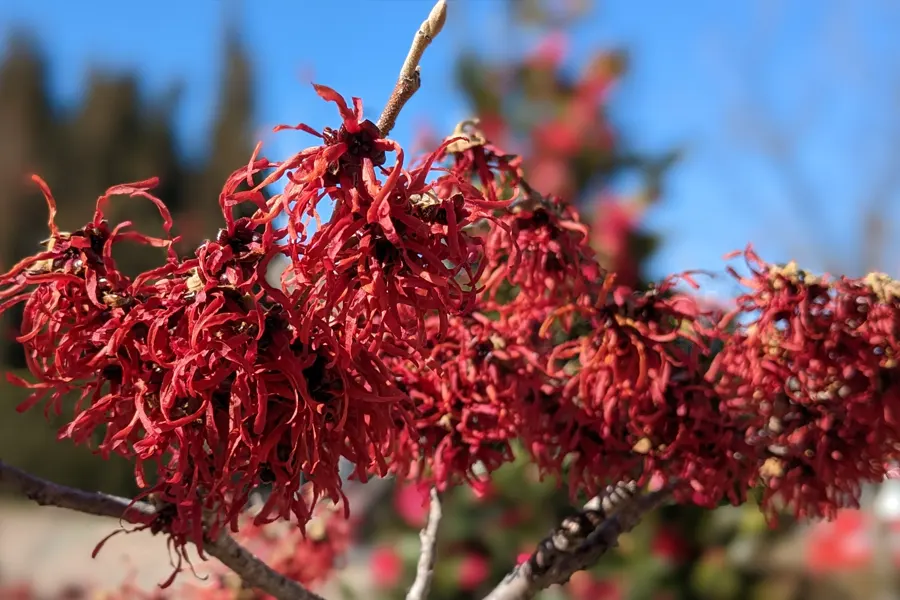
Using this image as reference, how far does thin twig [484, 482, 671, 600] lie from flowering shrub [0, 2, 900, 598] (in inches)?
0.8

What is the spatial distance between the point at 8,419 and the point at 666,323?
5.93 m

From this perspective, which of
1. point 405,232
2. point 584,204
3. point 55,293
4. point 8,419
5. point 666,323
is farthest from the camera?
point 8,419

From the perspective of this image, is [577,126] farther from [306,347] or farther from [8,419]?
[8,419]

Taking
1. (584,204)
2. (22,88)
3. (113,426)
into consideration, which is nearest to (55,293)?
(113,426)

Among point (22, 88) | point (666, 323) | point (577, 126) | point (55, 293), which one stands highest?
point (22, 88)

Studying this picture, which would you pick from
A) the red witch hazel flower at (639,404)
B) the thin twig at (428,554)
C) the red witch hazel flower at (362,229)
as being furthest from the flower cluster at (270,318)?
the thin twig at (428,554)

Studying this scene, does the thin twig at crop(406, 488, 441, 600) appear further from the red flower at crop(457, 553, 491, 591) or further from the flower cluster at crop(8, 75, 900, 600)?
the red flower at crop(457, 553, 491, 591)

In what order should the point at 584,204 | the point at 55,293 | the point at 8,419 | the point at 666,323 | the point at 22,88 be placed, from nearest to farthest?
the point at 55,293 → the point at 666,323 → the point at 584,204 → the point at 8,419 → the point at 22,88

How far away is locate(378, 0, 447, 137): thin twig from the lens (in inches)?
19.4

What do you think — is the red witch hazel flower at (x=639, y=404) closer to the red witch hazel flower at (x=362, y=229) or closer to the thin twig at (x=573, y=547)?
the thin twig at (x=573, y=547)

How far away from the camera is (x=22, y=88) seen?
31.7 ft

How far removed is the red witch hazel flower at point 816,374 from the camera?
0.71 meters

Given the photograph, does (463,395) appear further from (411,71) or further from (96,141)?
(96,141)

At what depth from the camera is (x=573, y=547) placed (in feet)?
2.55
